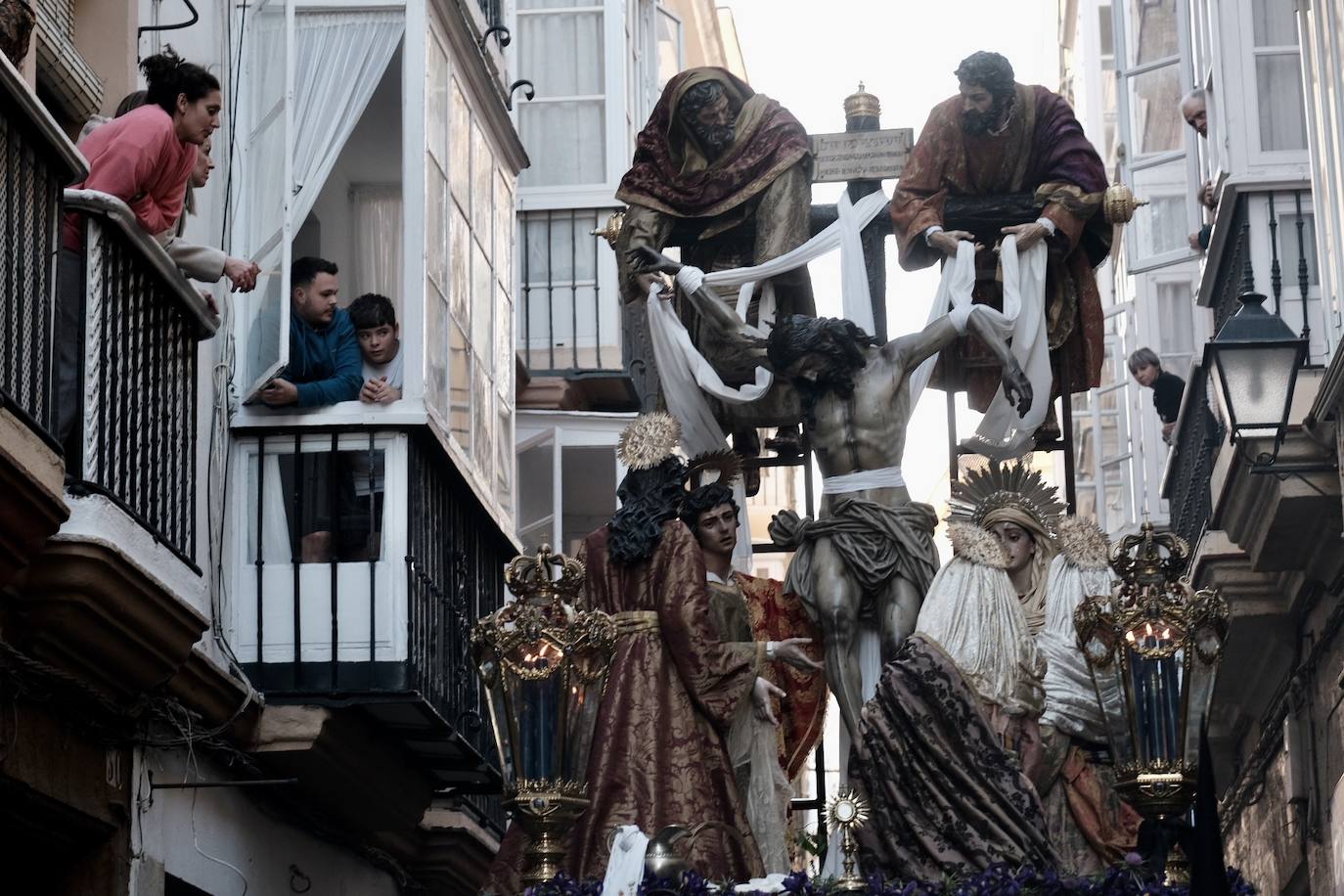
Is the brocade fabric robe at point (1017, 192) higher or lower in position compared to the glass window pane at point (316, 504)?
higher

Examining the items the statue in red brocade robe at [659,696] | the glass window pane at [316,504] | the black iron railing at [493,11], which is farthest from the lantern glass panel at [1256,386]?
the black iron railing at [493,11]

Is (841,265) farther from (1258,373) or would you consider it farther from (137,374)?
(137,374)

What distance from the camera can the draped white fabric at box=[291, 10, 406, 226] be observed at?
1257cm

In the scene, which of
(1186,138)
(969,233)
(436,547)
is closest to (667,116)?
(969,233)

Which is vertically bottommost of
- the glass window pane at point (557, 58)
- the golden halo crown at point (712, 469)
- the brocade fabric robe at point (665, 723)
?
the brocade fabric robe at point (665, 723)

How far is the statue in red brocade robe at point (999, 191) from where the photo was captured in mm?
11383

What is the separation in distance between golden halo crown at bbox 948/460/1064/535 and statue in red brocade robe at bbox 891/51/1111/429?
100 centimetres

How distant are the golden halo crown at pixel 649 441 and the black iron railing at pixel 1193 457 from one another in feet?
13.5

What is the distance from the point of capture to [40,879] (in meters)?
10.6

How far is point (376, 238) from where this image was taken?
14375 mm

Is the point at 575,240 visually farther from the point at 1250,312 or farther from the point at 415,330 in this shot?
the point at 1250,312

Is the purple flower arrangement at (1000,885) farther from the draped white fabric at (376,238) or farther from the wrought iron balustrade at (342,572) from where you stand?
the draped white fabric at (376,238)

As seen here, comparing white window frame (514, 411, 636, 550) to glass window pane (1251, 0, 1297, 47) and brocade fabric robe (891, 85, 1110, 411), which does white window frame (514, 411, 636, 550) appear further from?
brocade fabric robe (891, 85, 1110, 411)

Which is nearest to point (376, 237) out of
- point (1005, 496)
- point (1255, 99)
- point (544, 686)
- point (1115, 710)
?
point (1255, 99)
